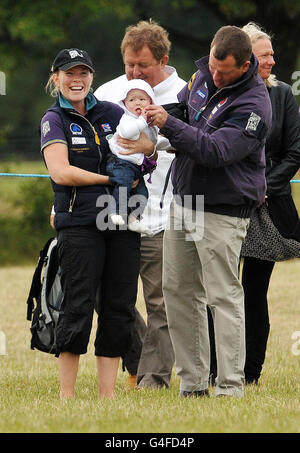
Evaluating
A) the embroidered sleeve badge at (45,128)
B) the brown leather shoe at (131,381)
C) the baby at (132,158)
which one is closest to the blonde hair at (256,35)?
the baby at (132,158)

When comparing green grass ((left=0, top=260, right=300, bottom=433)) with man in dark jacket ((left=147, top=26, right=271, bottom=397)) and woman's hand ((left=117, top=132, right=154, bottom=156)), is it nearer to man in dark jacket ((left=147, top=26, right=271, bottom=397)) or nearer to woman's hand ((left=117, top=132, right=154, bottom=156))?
man in dark jacket ((left=147, top=26, right=271, bottom=397))

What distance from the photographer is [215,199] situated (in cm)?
572

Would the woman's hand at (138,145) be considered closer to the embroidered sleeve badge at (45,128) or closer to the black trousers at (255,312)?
the embroidered sleeve badge at (45,128)

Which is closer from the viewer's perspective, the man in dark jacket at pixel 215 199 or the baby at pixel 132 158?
the man in dark jacket at pixel 215 199

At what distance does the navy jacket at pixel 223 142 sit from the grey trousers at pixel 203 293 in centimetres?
15

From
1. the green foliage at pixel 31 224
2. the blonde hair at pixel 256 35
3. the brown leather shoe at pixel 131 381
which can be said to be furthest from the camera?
the green foliage at pixel 31 224

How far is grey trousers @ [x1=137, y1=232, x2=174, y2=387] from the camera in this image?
6902mm

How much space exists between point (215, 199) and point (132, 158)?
21.1 inches

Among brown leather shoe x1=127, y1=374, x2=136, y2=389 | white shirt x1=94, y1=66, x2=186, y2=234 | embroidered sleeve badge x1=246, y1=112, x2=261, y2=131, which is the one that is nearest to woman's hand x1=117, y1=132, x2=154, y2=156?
embroidered sleeve badge x1=246, y1=112, x2=261, y2=131

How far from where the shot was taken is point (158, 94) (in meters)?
6.82

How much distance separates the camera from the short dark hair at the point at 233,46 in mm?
5559
